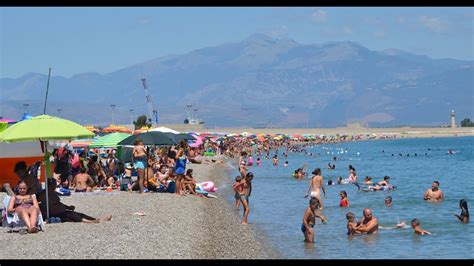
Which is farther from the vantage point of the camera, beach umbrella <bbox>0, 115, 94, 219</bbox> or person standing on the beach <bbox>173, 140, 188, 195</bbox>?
person standing on the beach <bbox>173, 140, 188, 195</bbox>

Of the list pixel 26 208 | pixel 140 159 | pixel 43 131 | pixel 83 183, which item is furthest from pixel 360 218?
pixel 26 208

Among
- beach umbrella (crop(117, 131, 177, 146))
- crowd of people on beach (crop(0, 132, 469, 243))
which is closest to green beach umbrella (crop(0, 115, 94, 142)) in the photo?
crowd of people on beach (crop(0, 132, 469, 243))

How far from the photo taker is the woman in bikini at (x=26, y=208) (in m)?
13.1

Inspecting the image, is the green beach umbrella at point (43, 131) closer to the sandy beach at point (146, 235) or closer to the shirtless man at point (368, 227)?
the sandy beach at point (146, 235)

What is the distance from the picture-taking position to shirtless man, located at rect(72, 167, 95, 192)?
21.6 m

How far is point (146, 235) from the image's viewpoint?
42.7 ft

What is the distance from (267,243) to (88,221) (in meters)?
3.20

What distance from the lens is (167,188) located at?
2166cm

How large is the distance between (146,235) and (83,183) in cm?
903

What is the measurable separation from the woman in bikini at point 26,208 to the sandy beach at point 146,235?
260 mm

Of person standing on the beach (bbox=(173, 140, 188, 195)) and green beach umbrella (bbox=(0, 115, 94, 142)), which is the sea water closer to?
person standing on the beach (bbox=(173, 140, 188, 195))

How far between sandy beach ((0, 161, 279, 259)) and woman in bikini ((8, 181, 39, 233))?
26 cm

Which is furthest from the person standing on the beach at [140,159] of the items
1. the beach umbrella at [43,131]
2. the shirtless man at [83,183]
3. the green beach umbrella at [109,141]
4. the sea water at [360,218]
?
the beach umbrella at [43,131]
